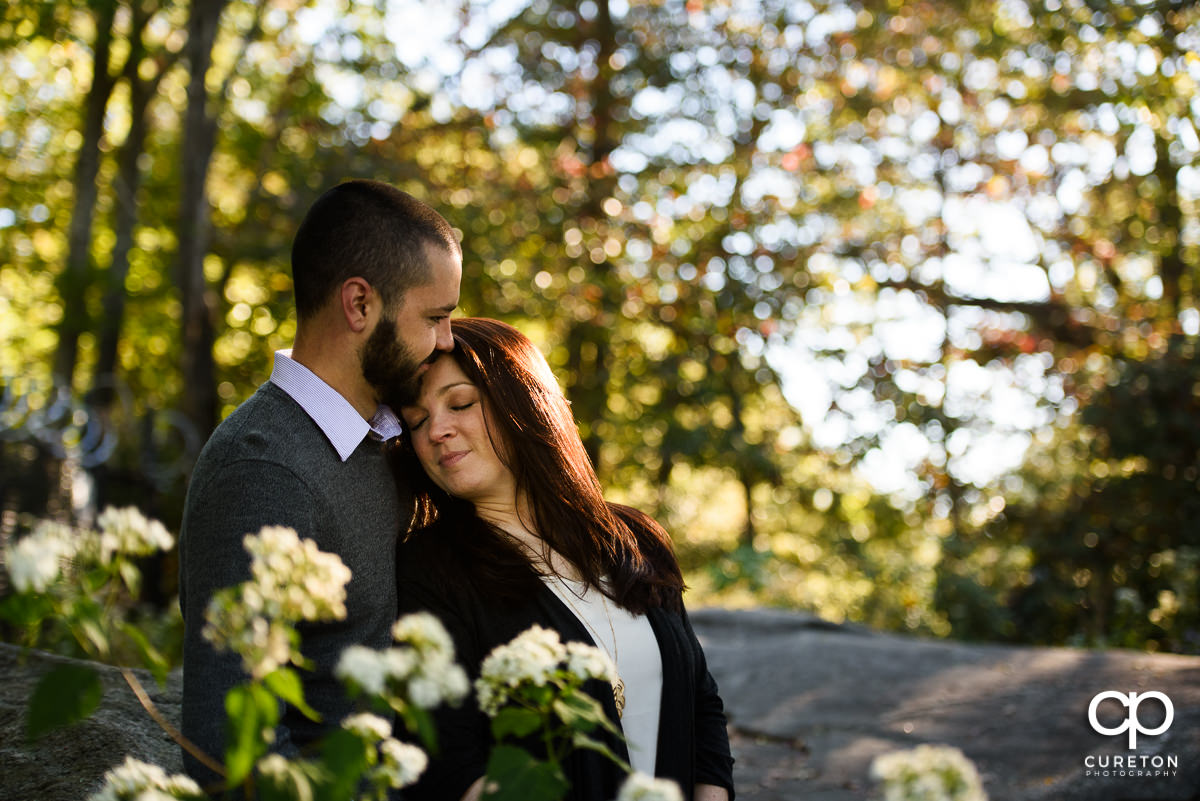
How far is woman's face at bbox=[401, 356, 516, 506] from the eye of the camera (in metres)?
2.55

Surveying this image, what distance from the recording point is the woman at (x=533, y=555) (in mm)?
2432

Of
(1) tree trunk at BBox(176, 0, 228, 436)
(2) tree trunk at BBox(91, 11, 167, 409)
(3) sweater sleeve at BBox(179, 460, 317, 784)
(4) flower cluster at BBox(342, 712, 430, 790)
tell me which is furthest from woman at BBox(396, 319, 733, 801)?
(2) tree trunk at BBox(91, 11, 167, 409)

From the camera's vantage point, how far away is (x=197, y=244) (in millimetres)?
9117

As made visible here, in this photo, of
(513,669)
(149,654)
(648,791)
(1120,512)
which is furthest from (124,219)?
(648,791)

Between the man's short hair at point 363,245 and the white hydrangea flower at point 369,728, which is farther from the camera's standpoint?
the man's short hair at point 363,245

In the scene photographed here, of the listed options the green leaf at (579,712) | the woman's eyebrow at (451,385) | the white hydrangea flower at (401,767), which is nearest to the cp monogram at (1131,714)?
the woman's eyebrow at (451,385)

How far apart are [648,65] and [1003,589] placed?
6112 millimetres

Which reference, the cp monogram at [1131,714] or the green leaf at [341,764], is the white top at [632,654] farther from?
the cp monogram at [1131,714]

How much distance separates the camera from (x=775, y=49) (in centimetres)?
1102

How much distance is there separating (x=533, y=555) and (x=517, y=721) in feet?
4.47

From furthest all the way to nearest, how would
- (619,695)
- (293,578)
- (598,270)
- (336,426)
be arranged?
(598,270) → (619,695) → (336,426) → (293,578)

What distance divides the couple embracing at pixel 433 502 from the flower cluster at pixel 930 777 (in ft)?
4.02

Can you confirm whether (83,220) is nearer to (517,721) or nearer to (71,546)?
(71,546)

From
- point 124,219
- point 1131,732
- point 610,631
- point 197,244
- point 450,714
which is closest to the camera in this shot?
point 450,714
